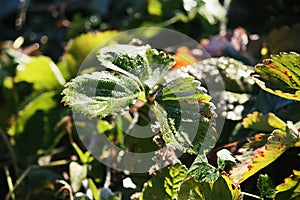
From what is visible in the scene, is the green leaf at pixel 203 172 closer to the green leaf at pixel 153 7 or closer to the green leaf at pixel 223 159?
the green leaf at pixel 223 159

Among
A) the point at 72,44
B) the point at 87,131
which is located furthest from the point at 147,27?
the point at 87,131

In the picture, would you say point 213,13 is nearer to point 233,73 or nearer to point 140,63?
point 233,73

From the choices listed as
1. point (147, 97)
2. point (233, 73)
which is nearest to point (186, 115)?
point (147, 97)

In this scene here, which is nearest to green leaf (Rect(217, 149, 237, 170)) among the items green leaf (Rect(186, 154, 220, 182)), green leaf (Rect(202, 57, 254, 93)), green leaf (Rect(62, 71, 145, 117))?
green leaf (Rect(186, 154, 220, 182))

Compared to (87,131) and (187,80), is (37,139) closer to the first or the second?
(87,131)

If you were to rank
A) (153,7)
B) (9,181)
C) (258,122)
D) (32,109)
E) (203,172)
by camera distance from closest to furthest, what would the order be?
1. (203,172)
2. (258,122)
3. (9,181)
4. (32,109)
5. (153,7)

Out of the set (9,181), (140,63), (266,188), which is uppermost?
(140,63)

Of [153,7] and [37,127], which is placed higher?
[153,7]

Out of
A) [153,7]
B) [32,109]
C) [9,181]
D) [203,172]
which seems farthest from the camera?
[153,7]
